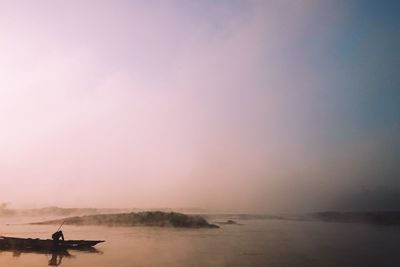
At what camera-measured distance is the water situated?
22.5m

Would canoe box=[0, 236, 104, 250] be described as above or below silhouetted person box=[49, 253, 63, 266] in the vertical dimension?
above

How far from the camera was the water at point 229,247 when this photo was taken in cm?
2252

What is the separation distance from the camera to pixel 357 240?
27.8 m

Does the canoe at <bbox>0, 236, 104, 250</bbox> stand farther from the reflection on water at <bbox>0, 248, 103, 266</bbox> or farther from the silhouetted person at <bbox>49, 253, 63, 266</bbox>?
the silhouetted person at <bbox>49, 253, 63, 266</bbox>

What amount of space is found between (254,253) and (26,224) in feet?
56.3

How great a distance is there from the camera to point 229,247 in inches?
1025

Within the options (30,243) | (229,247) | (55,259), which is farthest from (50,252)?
(229,247)

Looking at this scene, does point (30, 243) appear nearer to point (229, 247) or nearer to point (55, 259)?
point (55, 259)

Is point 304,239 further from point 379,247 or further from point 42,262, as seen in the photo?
point 42,262

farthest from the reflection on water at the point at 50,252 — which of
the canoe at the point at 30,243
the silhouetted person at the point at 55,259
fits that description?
the canoe at the point at 30,243

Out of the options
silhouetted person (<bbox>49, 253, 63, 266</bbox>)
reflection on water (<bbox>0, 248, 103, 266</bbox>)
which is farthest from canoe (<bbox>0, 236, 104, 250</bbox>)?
silhouetted person (<bbox>49, 253, 63, 266</bbox>)

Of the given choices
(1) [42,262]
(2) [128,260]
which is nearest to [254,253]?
(2) [128,260]

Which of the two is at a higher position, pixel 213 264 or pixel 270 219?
pixel 270 219

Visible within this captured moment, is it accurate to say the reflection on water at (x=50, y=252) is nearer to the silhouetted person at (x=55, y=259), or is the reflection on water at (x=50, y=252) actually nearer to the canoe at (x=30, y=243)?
the silhouetted person at (x=55, y=259)
